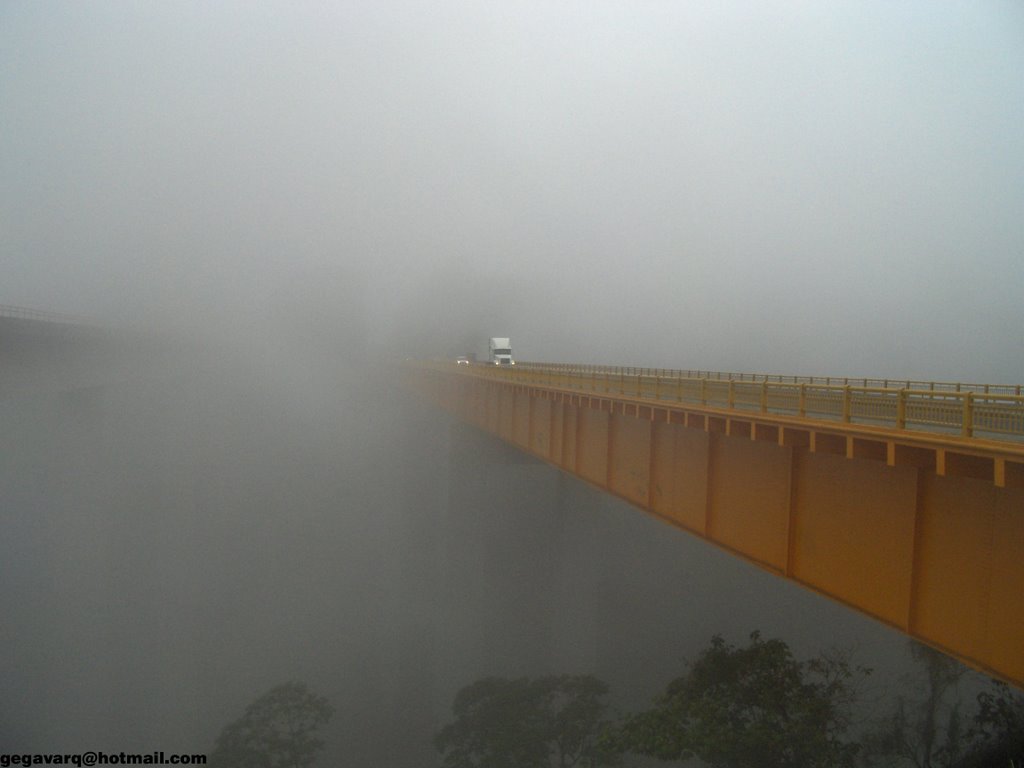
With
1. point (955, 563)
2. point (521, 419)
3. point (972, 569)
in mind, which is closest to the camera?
point (972, 569)

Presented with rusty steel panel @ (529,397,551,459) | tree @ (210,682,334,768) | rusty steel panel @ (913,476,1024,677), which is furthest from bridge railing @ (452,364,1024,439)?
tree @ (210,682,334,768)

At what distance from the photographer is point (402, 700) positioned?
26.5 m

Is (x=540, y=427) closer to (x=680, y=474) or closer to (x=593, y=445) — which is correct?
(x=593, y=445)

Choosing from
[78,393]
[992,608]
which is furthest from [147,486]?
[992,608]

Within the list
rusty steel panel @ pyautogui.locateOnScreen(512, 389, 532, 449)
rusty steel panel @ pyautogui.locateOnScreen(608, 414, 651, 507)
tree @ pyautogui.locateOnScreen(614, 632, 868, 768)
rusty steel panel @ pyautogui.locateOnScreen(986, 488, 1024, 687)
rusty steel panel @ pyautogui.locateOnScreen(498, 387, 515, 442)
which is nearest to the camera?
rusty steel panel @ pyautogui.locateOnScreen(986, 488, 1024, 687)

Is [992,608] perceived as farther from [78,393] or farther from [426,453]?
[78,393]

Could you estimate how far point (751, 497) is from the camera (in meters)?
13.6

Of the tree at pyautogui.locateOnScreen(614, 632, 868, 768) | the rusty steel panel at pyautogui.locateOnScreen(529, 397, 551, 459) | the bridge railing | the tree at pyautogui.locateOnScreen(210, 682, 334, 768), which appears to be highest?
the bridge railing

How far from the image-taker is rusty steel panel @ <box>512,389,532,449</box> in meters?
27.1

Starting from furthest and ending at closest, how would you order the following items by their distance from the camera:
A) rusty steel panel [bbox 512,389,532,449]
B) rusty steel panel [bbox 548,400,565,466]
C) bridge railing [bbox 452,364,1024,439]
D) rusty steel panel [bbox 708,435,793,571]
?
rusty steel panel [bbox 512,389,532,449] → rusty steel panel [bbox 548,400,565,466] → rusty steel panel [bbox 708,435,793,571] → bridge railing [bbox 452,364,1024,439]

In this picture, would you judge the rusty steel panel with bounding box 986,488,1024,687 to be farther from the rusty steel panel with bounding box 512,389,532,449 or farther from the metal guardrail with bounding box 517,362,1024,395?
the rusty steel panel with bounding box 512,389,532,449

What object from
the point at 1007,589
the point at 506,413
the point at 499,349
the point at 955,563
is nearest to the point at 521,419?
the point at 506,413

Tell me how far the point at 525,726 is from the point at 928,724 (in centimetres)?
1293

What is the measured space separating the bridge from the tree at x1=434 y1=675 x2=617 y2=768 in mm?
9424
